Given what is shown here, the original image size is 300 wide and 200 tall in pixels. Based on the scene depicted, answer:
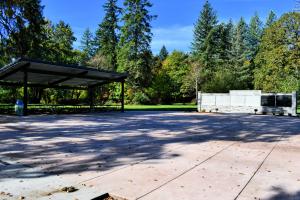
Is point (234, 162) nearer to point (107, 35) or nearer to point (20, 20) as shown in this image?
point (20, 20)

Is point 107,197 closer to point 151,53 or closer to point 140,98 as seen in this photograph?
point 140,98

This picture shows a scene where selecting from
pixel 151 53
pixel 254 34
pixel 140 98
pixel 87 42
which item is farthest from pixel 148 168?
pixel 87 42

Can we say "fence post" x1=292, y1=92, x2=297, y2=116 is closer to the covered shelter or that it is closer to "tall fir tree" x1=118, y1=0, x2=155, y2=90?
the covered shelter

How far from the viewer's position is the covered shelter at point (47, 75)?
58.5ft

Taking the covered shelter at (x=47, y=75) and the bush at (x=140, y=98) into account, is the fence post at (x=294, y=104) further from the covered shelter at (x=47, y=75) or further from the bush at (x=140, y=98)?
the bush at (x=140, y=98)

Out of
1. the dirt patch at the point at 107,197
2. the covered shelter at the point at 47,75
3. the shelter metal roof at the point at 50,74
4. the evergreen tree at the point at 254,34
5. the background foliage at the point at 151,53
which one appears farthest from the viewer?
the evergreen tree at the point at 254,34

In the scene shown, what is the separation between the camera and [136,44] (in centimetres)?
4453

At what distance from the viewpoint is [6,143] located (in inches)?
329

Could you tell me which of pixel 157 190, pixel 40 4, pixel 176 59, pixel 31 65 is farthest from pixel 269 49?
pixel 157 190

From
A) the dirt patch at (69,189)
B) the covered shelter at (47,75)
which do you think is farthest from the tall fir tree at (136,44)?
the dirt patch at (69,189)

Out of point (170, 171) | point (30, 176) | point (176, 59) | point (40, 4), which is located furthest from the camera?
point (176, 59)

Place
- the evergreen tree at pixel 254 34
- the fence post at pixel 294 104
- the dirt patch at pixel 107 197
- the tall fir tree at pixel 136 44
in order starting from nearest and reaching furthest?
the dirt patch at pixel 107 197, the fence post at pixel 294 104, the tall fir tree at pixel 136 44, the evergreen tree at pixel 254 34

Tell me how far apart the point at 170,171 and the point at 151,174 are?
42 centimetres

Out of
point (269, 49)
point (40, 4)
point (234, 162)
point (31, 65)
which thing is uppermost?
point (40, 4)
